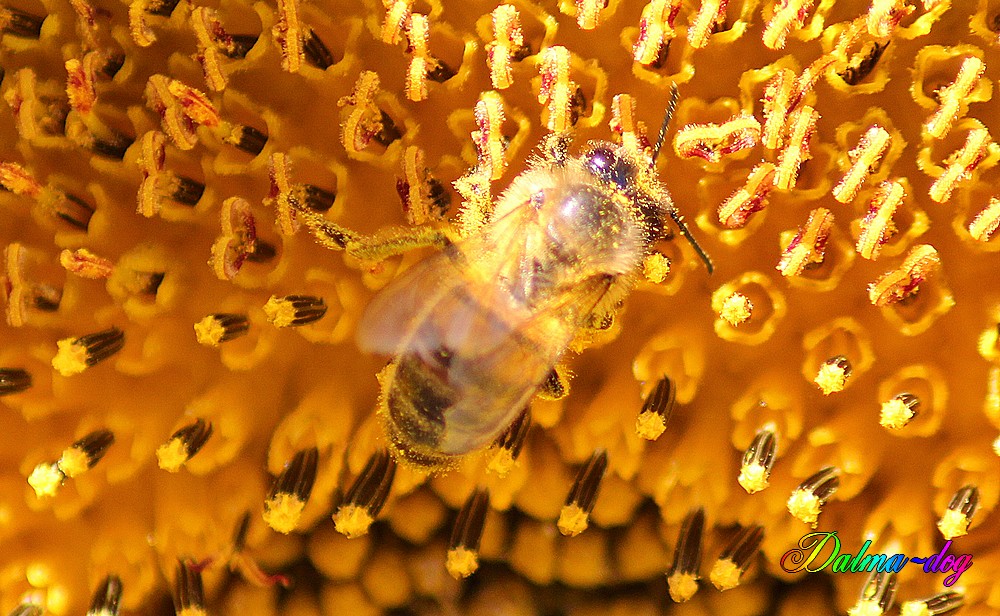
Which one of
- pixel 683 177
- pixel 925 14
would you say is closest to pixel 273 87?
pixel 683 177

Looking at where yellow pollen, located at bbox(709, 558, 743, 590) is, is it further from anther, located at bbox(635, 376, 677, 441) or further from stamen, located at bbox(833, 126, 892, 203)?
stamen, located at bbox(833, 126, 892, 203)

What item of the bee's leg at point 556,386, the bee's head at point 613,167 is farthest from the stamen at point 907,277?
the bee's leg at point 556,386

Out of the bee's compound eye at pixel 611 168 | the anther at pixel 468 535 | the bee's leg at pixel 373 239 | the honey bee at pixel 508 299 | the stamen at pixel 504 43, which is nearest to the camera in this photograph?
the honey bee at pixel 508 299

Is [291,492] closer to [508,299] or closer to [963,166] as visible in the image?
[508,299]

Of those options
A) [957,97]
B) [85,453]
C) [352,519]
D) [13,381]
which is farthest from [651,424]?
[13,381]

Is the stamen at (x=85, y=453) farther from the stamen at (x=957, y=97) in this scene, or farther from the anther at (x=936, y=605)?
the stamen at (x=957, y=97)

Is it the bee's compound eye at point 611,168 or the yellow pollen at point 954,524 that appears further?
the yellow pollen at point 954,524

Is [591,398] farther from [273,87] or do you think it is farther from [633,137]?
[273,87]
